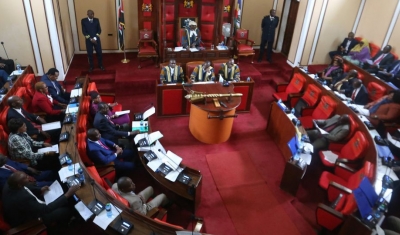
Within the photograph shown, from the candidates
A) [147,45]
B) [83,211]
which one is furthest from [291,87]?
[83,211]

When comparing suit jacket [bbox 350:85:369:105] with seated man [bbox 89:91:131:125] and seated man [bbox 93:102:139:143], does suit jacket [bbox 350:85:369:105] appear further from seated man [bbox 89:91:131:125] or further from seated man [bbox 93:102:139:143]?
seated man [bbox 89:91:131:125]

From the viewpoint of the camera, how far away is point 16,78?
18.6 feet

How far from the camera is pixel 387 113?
530cm

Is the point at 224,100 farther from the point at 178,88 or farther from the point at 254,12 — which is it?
the point at 254,12

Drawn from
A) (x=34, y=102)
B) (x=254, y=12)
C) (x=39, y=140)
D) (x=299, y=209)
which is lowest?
(x=299, y=209)

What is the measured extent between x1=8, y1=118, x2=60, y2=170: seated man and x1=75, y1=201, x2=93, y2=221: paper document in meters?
1.30

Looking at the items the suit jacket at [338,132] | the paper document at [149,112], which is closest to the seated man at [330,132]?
the suit jacket at [338,132]

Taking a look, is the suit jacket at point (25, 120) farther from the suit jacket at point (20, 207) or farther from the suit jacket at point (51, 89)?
the suit jacket at point (20, 207)

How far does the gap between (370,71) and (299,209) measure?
4767 mm

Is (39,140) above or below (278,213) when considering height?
above

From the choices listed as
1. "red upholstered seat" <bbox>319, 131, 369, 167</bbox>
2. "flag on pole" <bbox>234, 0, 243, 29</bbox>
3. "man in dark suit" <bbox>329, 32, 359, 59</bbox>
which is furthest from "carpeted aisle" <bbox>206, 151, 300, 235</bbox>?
→ "man in dark suit" <bbox>329, 32, 359, 59</bbox>

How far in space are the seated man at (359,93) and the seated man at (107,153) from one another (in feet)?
15.4

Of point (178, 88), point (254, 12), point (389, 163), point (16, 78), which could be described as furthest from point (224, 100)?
point (254, 12)

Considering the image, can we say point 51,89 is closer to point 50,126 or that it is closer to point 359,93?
point 50,126
